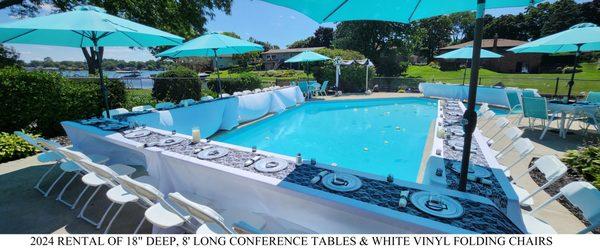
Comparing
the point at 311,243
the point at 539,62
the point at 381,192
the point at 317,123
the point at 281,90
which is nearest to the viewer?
the point at 311,243

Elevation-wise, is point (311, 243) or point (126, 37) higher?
point (126, 37)

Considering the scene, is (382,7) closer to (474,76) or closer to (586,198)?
(474,76)

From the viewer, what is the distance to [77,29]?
3.39 m

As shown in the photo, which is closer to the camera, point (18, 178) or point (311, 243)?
point (311, 243)

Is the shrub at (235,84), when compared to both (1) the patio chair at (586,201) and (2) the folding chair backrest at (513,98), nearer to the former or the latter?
(2) the folding chair backrest at (513,98)

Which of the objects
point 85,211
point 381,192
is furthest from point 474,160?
point 85,211

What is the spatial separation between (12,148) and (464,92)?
16.0 metres

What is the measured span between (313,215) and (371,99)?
1260 cm

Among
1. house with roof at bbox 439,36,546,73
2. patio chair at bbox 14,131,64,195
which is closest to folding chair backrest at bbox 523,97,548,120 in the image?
patio chair at bbox 14,131,64,195

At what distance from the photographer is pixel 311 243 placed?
6.90 feet

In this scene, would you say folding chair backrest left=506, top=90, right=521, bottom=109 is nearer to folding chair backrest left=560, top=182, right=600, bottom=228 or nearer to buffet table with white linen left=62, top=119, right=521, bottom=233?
folding chair backrest left=560, top=182, right=600, bottom=228

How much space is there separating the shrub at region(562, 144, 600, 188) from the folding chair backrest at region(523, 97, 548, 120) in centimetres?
248

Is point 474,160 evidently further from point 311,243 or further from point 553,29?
point 553,29

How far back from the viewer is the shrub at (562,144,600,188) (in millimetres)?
4227
